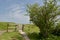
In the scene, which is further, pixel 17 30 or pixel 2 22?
pixel 2 22

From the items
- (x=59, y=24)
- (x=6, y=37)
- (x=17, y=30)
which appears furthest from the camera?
(x=17, y=30)

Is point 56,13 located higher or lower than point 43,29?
higher

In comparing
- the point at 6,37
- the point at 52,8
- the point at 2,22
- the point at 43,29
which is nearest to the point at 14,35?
the point at 6,37

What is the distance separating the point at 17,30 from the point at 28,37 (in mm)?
4616

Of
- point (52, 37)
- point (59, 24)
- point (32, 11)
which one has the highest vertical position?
point (32, 11)

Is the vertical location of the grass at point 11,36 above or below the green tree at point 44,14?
below

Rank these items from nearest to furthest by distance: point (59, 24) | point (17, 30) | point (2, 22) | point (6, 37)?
point (6, 37), point (59, 24), point (17, 30), point (2, 22)

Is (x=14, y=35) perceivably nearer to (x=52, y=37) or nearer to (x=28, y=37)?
(x=28, y=37)

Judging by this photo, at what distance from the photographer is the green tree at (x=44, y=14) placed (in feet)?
120

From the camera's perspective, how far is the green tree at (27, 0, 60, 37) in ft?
120

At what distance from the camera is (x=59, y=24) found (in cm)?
3850

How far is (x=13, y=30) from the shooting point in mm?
41719

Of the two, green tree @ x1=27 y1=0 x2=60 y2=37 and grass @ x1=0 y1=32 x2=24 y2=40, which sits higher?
green tree @ x1=27 y1=0 x2=60 y2=37

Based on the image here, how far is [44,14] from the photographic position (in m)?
36.8
